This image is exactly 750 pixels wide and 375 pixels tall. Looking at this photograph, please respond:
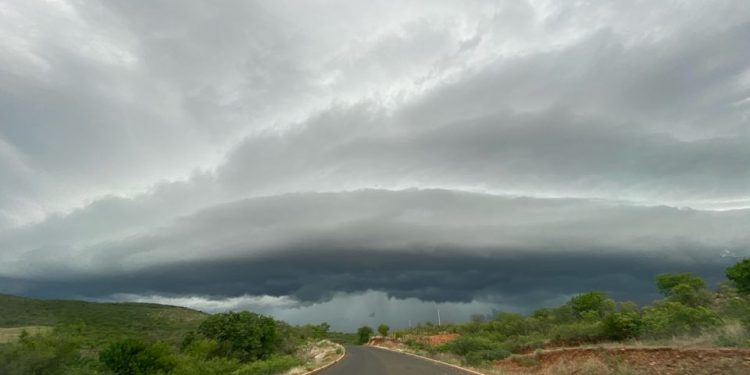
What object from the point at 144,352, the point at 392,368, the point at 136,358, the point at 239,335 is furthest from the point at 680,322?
the point at 239,335

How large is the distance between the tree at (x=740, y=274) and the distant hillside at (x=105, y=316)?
53.8 meters

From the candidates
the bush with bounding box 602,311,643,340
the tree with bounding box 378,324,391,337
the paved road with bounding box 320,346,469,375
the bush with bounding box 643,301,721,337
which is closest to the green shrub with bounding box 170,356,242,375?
the paved road with bounding box 320,346,469,375

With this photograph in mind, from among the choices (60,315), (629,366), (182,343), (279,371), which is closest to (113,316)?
(60,315)

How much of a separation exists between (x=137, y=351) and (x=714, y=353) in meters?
21.5

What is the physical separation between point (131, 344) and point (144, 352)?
2.13 feet

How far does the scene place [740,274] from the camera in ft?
166

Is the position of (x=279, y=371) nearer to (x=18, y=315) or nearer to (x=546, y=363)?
(x=546, y=363)

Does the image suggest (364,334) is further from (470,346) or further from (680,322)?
(680,322)

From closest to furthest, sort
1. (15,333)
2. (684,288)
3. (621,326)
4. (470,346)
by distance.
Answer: (621,326)
(15,333)
(470,346)
(684,288)

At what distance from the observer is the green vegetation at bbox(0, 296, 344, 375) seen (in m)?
Result: 16.2

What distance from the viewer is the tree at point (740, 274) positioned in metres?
48.6

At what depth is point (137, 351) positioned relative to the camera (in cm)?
2203

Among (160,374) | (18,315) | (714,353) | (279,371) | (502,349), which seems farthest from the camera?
(18,315)

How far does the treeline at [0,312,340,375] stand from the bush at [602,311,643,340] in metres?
18.4
